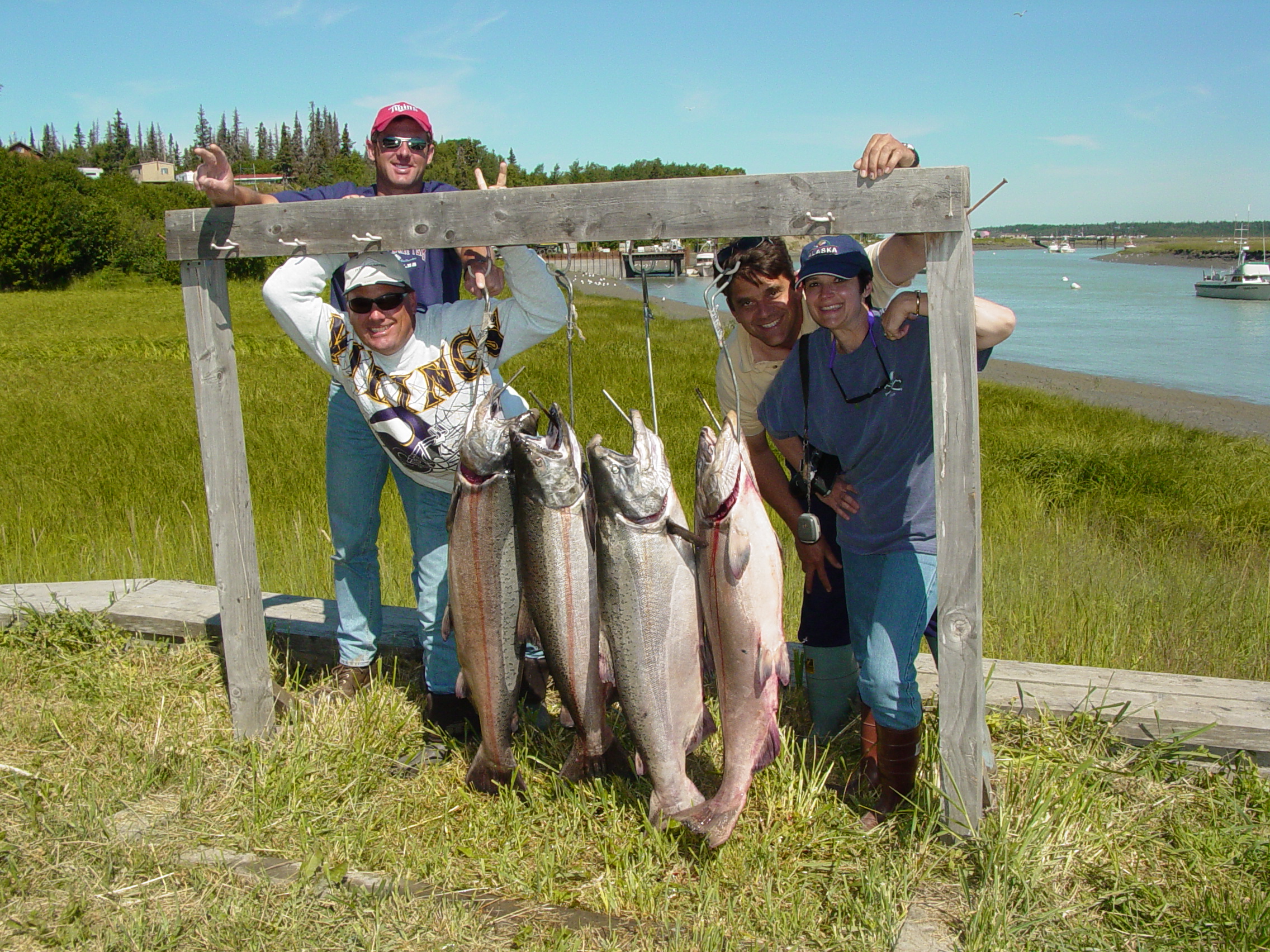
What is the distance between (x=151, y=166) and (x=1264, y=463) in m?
171

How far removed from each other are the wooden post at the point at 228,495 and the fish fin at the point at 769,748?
2287mm

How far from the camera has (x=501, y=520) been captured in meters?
3.26

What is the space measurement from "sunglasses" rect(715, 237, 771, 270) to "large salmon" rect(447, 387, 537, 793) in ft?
3.46

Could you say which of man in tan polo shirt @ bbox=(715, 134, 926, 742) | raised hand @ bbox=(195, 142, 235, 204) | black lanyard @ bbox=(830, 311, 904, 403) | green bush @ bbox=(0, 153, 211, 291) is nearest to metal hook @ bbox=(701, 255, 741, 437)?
man in tan polo shirt @ bbox=(715, 134, 926, 742)

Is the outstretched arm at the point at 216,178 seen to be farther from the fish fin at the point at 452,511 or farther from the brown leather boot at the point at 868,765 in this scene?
the brown leather boot at the point at 868,765

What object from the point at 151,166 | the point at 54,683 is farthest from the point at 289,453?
the point at 151,166

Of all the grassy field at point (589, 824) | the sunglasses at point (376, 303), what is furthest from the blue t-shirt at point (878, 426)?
the sunglasses at point (376, 303)

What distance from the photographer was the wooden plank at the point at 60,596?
510 centimetres

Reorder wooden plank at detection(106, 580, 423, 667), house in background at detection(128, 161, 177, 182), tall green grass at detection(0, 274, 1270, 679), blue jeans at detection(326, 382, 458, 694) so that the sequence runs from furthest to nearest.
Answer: house in background at detection(128, 161, 177, 182)
tall green grass at detection(0, 274, 1270, 679)
wooden plank at detection(106, 580, 423, 667)
blue jeans at detection(326, 382, 458, 694)

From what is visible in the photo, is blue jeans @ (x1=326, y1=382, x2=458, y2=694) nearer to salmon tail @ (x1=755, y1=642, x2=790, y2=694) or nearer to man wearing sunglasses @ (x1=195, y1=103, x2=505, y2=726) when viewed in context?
man wearing sunglasses @ (x1=195, y1=103, x2=505, y2=726)

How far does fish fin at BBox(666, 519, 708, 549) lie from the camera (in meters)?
2.91

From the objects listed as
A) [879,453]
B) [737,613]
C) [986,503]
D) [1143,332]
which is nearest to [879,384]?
[879,453]

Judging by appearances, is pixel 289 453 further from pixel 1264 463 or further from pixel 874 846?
pixel 1264 463

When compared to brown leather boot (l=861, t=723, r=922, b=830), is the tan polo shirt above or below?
above
